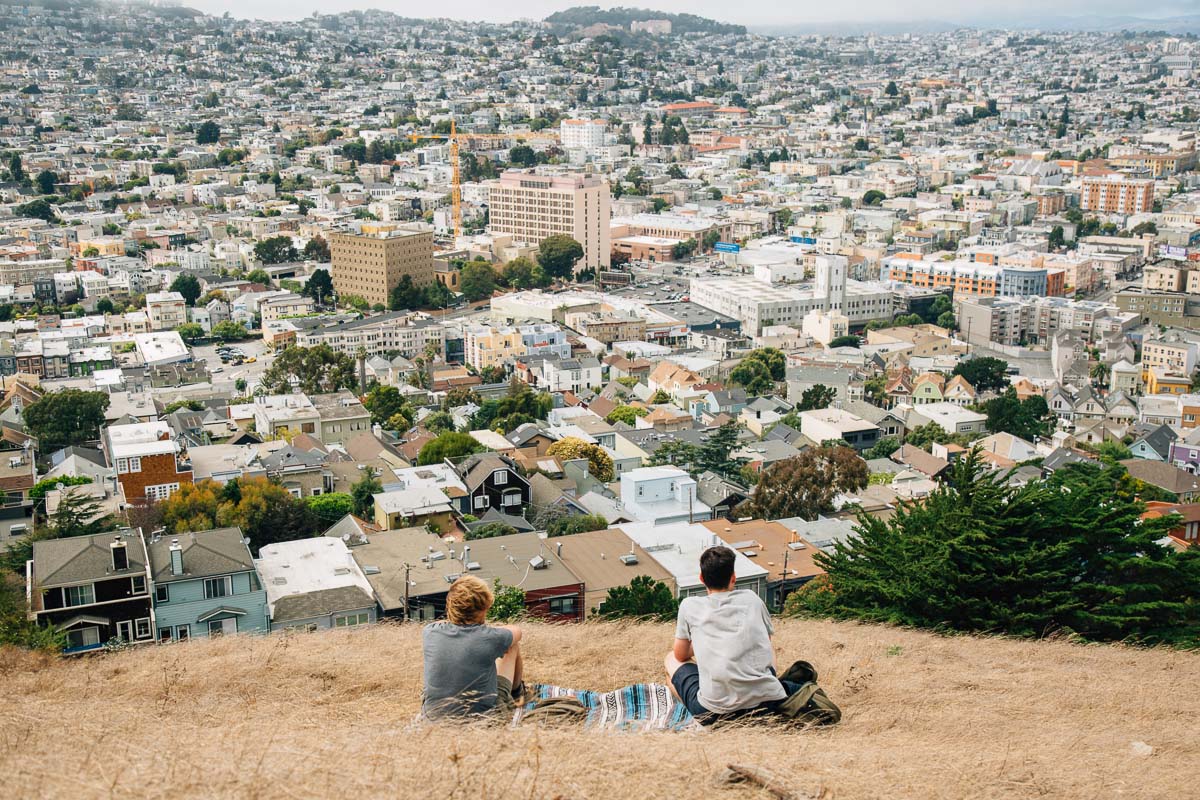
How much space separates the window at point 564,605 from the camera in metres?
6.95

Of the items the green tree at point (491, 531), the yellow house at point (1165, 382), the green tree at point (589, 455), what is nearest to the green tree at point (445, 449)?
the green tree at point (589, 455)

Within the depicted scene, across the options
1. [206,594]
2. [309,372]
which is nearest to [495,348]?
[309,372]

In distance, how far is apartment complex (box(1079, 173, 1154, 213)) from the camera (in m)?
36.2

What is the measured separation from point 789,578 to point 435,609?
2.60 m

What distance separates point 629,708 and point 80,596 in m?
4.95

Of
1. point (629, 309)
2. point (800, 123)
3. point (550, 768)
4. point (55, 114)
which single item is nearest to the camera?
point (550, 768)

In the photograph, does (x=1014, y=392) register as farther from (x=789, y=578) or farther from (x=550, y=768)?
(x=550, y=768)

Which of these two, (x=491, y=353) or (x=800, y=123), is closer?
(x=491, y=353)

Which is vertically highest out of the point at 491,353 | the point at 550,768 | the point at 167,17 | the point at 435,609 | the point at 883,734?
the point at 167,17

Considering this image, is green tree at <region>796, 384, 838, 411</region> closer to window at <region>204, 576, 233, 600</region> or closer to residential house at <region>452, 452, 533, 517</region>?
residential house at <region>452, 452, 533, 517</region>

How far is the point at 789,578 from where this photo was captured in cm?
806

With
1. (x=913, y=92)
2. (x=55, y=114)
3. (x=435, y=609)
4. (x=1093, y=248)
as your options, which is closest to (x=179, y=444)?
(x=435, y=609)

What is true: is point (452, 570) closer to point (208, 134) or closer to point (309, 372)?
point (309, 372)

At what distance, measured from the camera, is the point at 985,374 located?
18.5 metres
